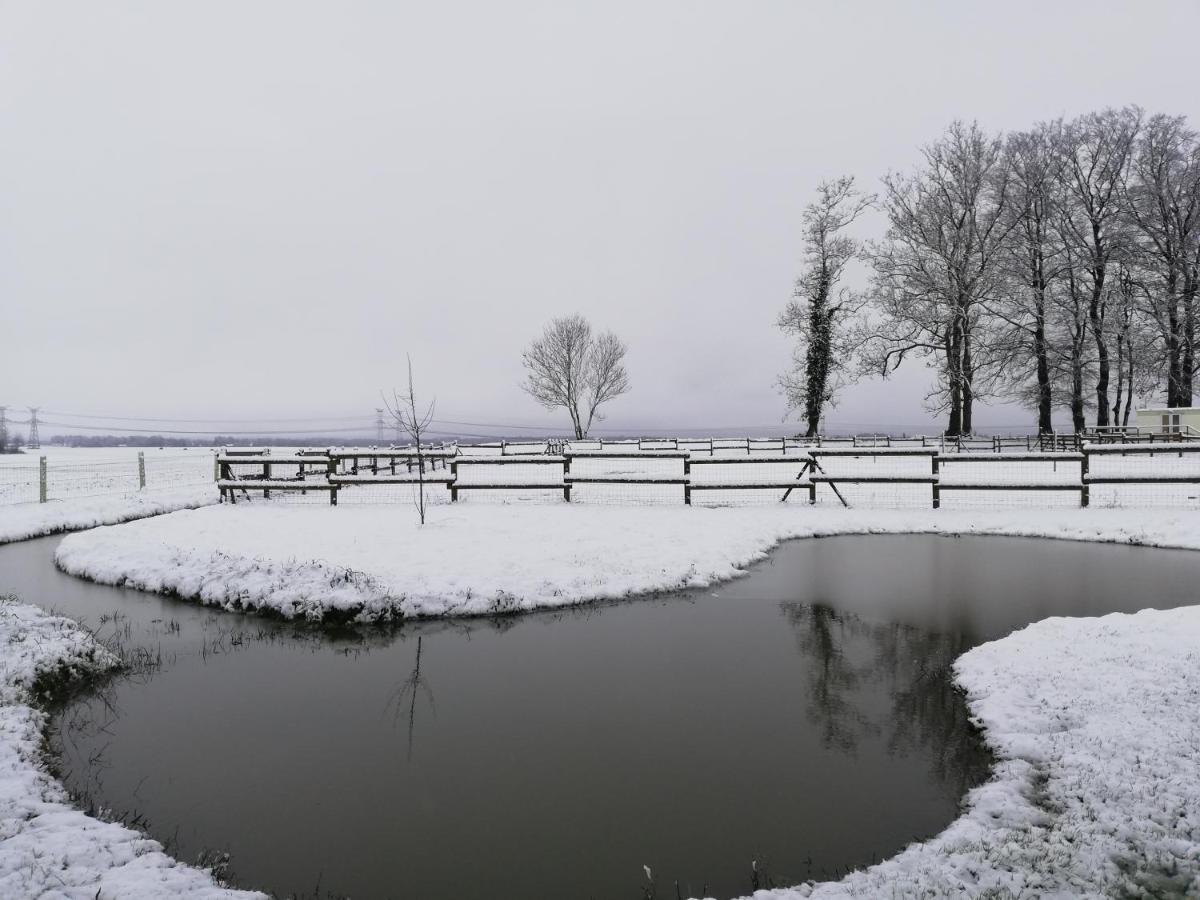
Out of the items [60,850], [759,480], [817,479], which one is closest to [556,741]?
[60,850]

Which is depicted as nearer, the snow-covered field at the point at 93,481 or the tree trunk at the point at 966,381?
the snow-covered field at the point at 93,481

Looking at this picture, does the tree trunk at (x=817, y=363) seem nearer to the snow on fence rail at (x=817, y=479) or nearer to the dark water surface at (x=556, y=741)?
the snow on fence rail at (x=817, y=479)

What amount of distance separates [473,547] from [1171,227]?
32.9 m

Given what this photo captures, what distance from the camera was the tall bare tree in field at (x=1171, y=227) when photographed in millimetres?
26266

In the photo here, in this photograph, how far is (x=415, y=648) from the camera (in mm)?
6508

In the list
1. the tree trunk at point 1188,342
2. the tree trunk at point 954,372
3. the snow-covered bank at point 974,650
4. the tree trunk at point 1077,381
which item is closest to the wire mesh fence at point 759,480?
the snow-covered bank at point 974,650

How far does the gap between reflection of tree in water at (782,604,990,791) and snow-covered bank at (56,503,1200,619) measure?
2556 millimetres

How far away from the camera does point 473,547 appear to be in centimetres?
1011

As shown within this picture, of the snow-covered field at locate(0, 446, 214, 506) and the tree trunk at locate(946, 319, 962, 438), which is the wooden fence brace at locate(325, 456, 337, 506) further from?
the tree trunk at locate(946, 319, 962, 438)

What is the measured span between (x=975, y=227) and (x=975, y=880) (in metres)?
32.2

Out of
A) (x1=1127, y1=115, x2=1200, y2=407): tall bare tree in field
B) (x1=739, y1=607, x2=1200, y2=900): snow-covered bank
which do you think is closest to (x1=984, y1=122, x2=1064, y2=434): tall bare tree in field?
(x1=1127, y1=115, x2=1200, y2=407): tall bare tree in field

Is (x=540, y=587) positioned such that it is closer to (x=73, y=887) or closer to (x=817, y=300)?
(x=73, y=887)

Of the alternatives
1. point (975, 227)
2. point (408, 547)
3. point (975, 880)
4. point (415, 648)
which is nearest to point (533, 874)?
point (975, 880)

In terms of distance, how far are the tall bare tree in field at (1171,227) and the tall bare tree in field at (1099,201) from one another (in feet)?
2.09
